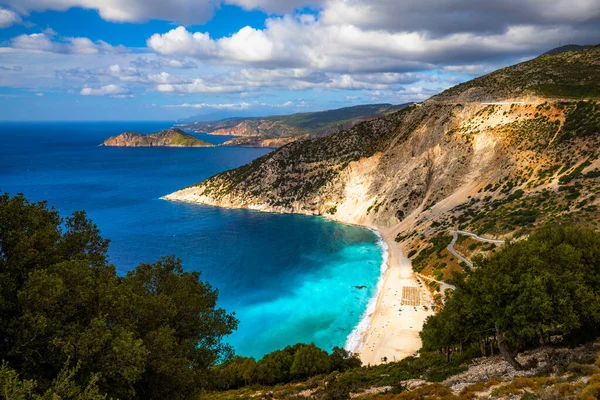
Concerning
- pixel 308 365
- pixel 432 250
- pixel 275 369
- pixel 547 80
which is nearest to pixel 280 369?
pixel 275 369

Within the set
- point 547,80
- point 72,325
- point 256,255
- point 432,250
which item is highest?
point 547,80

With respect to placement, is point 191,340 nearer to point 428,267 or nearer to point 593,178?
point 428,267

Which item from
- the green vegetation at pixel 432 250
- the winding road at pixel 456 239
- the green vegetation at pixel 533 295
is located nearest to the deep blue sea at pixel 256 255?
the green vegetation at pixel 432 250

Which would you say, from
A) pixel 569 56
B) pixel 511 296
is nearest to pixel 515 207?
pixel 511 296

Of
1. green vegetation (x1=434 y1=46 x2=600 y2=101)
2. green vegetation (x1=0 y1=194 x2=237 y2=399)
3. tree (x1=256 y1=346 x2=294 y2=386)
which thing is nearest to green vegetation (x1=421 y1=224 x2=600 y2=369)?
green vegetation (x1=0 y1=194 x2=237 y2=399)

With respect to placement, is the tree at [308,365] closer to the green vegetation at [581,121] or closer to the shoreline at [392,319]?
the shoreline at [392,319]

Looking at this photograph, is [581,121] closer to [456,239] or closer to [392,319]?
[456,239]

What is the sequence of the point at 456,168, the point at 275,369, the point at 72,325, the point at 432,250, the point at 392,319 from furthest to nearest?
the point at 456,168 < the point at 432,250 < the point at 392,319 < the point at 275,369 < the point at 72,325
